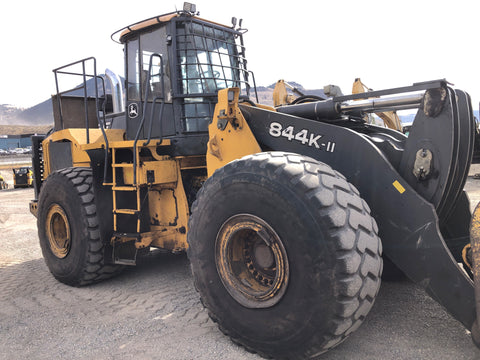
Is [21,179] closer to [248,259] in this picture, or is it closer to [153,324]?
[153,324]

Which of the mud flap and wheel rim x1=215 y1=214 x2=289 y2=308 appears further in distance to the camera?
wheel rim x1=215 y1=214 x2=289 y2=308

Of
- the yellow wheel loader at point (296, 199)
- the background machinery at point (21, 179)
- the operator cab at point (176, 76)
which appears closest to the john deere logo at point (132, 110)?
the operator cab at point (176, 76)

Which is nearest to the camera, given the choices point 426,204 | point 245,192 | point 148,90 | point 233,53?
point 426,204

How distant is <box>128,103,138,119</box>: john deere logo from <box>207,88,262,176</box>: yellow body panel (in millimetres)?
1485

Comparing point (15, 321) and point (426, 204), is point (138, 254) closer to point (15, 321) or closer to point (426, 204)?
point (15, 321)

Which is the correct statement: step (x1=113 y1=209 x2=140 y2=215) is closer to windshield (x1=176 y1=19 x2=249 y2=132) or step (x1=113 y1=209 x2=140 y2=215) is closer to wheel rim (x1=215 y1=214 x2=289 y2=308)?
windshield (x1=176 y1=19 x2=249 y2=132)

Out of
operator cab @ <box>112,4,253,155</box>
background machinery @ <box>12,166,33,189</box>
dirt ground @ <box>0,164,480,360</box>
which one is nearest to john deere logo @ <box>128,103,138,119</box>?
operator cab @ <box>112,4,253,155</box>

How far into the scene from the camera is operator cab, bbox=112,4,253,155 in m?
4.71

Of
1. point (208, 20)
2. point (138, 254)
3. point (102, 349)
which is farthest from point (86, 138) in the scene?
point (102, 349)

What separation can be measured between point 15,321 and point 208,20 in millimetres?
3713

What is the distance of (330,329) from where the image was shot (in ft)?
8.42

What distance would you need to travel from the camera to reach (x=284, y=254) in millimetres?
2803

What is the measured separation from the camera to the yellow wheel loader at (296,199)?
2617 mm

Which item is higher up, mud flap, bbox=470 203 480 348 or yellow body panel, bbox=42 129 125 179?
yellow body panel, bbox=42 129 125 179
